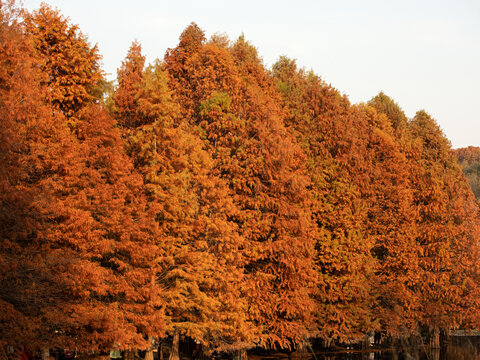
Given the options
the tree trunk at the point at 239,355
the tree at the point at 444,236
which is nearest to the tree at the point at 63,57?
the tree trunk at the point at 239,355

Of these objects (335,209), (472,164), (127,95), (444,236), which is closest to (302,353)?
(335,209)

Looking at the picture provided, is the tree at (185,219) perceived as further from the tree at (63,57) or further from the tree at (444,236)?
the tree at (444,236)

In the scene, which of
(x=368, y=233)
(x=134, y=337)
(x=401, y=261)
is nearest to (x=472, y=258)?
(x=401, y=261)

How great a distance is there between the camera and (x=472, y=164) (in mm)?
169250

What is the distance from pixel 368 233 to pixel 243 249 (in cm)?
1524

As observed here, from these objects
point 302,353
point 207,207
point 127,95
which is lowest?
point 302,353

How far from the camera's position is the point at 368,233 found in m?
48.2

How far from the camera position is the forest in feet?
84.8

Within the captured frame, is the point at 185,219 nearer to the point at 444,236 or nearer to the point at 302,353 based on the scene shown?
the point at 302,353

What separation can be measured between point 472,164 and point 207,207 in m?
151

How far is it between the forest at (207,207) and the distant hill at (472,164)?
315 feet

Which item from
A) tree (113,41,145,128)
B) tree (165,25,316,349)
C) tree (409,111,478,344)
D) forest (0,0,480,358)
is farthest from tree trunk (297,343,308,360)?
tree (113,41,145,128)

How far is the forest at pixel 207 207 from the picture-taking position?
25859 mm

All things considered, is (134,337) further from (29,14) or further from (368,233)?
(368,233)
